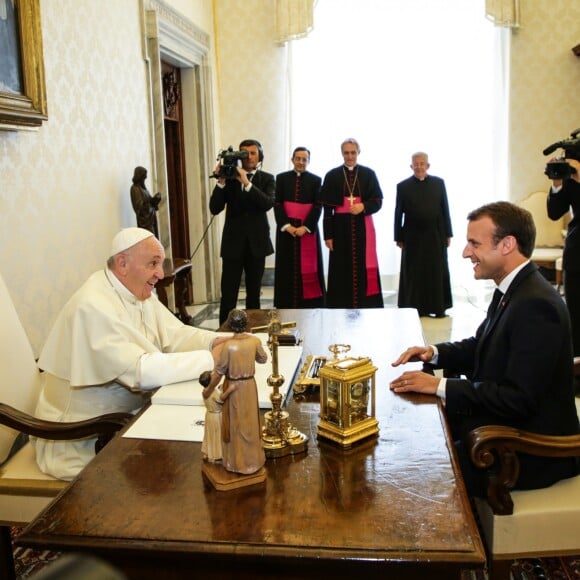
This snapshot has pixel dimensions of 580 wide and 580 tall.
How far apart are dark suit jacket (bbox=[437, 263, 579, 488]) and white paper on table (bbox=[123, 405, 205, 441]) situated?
2.50 feet

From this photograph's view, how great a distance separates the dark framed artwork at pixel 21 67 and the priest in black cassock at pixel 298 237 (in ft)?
9.66

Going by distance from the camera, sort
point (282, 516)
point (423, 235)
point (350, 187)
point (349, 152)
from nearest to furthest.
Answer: point (282, 516) → point (349, 152) → point (350, 187) → point (423, 235)

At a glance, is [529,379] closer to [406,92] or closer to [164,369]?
[164,369]

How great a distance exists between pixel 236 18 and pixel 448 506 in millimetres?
7643

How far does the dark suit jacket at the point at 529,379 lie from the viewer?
198 cm

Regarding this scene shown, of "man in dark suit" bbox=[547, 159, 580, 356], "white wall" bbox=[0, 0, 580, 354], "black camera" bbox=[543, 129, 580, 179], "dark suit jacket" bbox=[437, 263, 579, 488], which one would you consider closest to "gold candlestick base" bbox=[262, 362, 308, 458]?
"dark suit jacket" bbox=[437, 263, 579, 488]

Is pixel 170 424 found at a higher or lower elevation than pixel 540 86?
lower

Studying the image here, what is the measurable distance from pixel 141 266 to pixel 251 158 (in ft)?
11.8

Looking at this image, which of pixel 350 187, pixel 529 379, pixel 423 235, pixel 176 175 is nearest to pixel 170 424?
pixel 529 379

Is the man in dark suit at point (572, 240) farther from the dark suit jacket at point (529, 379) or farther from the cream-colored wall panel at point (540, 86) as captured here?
the cream-colored wall panel at point (540, 86)

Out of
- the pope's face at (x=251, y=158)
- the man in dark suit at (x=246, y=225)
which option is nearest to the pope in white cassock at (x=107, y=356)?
the man in dark suit at (x=246, y=225)

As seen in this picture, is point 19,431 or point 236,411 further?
point 19,431

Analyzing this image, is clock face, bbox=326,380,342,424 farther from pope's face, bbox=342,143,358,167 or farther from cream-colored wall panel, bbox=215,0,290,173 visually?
cream-colored wall panel, bbox=215,0,290,173

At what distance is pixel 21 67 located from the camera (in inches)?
144
